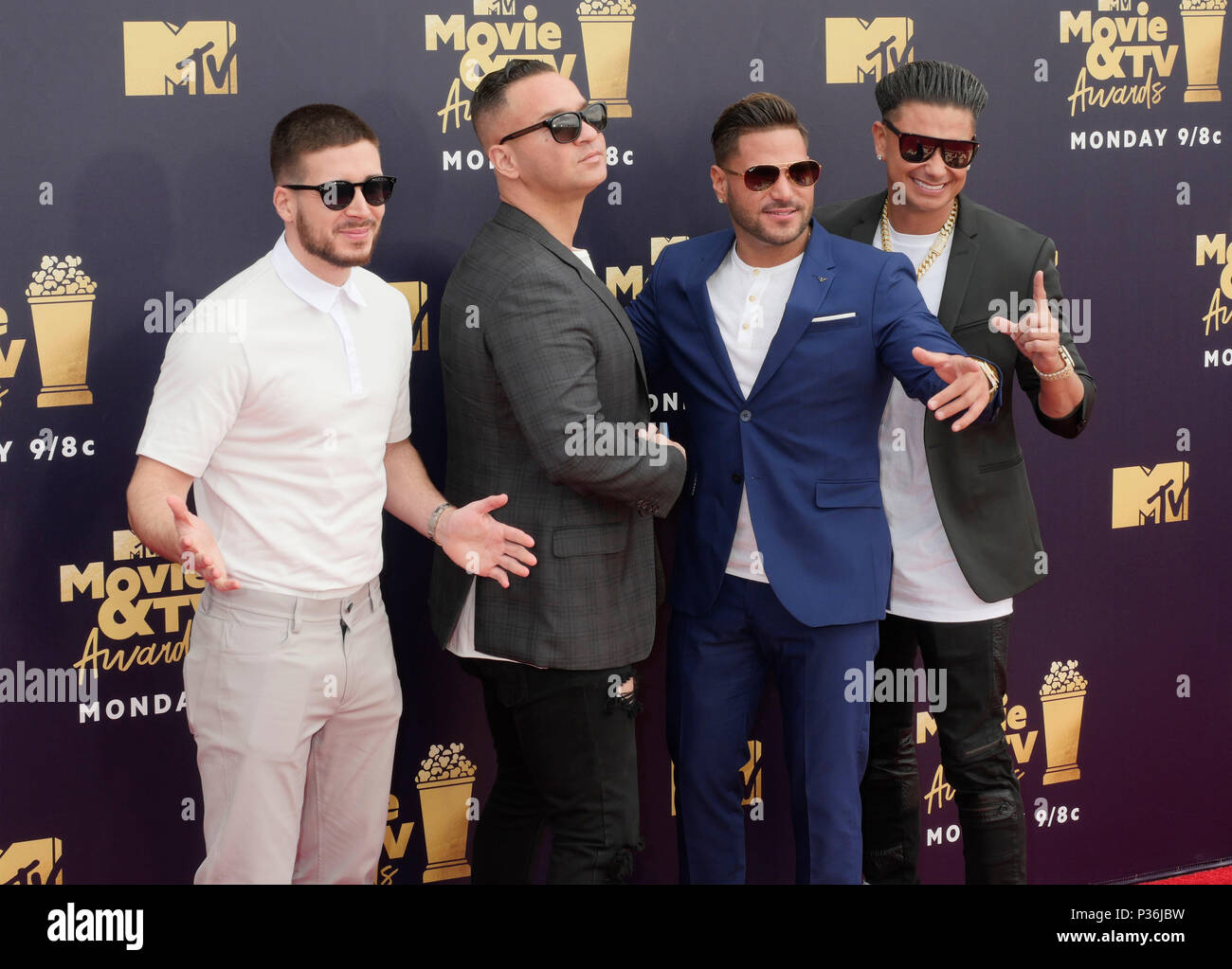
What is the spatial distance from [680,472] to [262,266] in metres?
A: 1.04

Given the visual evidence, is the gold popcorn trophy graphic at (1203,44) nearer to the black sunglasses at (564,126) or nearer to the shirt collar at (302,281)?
the black sunglasses at (564,126)

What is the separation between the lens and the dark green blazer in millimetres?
3299

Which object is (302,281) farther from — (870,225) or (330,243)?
(870,225)

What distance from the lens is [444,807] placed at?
3.68 meters

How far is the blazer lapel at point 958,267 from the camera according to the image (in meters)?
3.29

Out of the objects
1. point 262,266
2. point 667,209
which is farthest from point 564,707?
point 667,209

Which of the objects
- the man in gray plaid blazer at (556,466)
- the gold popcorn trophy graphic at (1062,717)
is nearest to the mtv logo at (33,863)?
the man in gray plaid blazer at (556,466)

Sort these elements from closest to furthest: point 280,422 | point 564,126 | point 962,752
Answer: point 280,422
point 564,126
point 962,752

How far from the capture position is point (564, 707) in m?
2.97

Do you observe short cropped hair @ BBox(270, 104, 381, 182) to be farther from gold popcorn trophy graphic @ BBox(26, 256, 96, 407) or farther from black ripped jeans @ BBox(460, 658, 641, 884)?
black ripped jeans @ BBox(460, 658, 641, 884)

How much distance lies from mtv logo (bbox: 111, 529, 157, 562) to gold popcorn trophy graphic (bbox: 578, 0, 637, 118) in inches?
67.4

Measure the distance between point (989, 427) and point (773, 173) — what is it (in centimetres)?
88

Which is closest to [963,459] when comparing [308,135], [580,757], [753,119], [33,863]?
[753,119]
